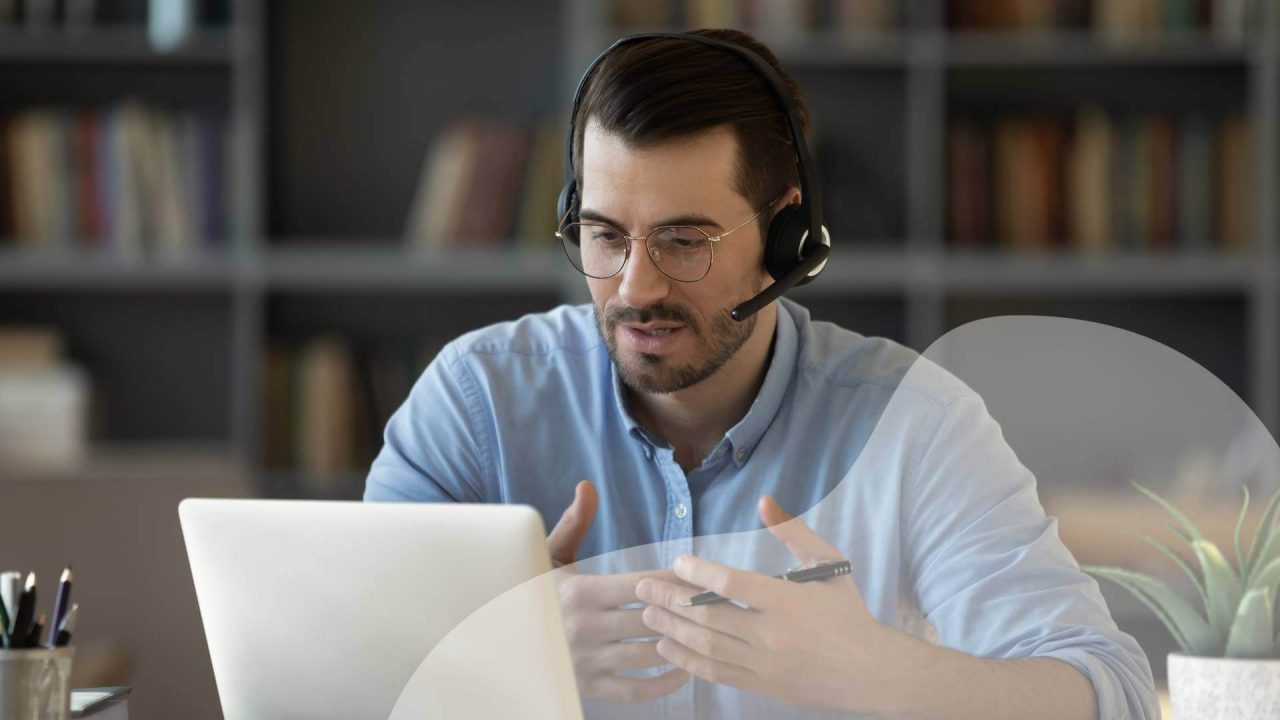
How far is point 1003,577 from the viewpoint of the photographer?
1.11 metres

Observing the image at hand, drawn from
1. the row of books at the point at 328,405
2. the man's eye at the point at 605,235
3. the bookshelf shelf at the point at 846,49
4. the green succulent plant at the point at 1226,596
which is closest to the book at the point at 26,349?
the row of books at the point at 328,405

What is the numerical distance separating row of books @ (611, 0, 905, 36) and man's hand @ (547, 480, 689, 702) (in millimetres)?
2258

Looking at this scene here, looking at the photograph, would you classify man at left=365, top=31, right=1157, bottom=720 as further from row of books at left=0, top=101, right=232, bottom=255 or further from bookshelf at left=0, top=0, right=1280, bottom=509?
row of books at left=0, top=101, right=232, bottom=255

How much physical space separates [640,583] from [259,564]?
0.25 meters

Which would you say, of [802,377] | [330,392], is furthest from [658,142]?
[330,392]

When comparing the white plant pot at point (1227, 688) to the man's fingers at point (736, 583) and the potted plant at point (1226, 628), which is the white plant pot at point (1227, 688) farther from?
the man's fingers at point (736, 583)

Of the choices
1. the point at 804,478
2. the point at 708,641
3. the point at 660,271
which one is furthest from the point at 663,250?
the point at 708,641

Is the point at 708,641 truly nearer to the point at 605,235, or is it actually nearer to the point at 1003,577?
the point at 1003,577

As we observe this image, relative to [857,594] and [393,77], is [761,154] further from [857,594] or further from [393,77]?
[393,77]

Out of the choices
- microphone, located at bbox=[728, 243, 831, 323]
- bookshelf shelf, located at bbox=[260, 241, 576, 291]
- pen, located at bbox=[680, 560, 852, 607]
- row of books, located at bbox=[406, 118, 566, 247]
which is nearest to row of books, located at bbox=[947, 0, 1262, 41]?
row of books, located at bbox=[406, 118, 566, 247]

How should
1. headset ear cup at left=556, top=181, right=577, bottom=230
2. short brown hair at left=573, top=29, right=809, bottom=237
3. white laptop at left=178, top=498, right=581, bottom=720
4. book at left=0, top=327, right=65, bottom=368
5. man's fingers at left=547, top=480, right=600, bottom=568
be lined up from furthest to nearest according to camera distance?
1. book at left=0, top=327, right=65, bottom=368
2. headset ear cup at left=556, top=181, right=577, bottom=230
3. short brown hair at left=573, top=29, right=809, bottom=237
4. man's fingers at left=547, top=480, right=600, bottom=568
5. white laptop at left=178, top=498, right=581, bottom=720

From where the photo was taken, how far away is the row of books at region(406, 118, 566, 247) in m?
3.07

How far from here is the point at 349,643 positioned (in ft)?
3.06

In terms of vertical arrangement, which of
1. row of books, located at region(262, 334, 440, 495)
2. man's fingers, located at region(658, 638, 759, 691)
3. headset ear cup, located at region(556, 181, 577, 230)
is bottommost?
row of books, located at region(262, 334, 440, 495)
